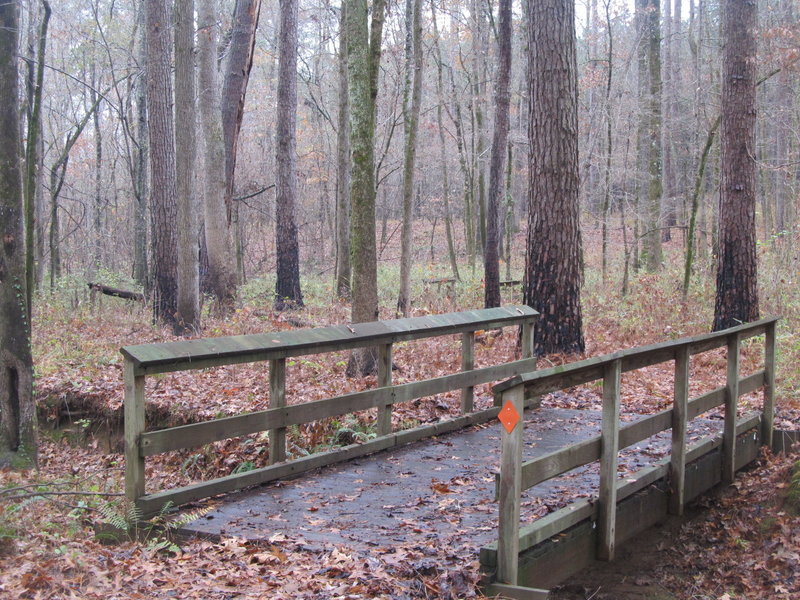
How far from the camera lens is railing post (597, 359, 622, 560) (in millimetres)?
5414

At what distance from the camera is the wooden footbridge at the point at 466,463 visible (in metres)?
4.84

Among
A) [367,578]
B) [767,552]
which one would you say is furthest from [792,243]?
[367,578]

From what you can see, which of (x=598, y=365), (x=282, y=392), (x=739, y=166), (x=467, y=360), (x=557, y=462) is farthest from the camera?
(x=739, y=166)

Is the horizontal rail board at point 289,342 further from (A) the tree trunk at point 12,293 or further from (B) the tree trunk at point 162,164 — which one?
(B) the tree trunk at point 162,164

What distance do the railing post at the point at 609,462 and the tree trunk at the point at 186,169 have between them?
1031 cm

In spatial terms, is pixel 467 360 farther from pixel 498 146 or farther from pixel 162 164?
pixel 162 164

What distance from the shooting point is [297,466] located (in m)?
6.52

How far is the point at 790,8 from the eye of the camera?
2236 cm

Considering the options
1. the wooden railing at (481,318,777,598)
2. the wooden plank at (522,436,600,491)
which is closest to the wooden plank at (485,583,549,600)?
the wooden railing at (481,318,777,598)

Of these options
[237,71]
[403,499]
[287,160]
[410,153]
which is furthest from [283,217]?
[403,499]

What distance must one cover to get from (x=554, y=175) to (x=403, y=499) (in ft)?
22.8

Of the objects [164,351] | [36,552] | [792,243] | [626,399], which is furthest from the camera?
[792,243]

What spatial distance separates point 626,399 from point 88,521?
6.84 metres

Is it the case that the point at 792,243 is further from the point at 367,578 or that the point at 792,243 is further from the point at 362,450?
the point at 367,578
